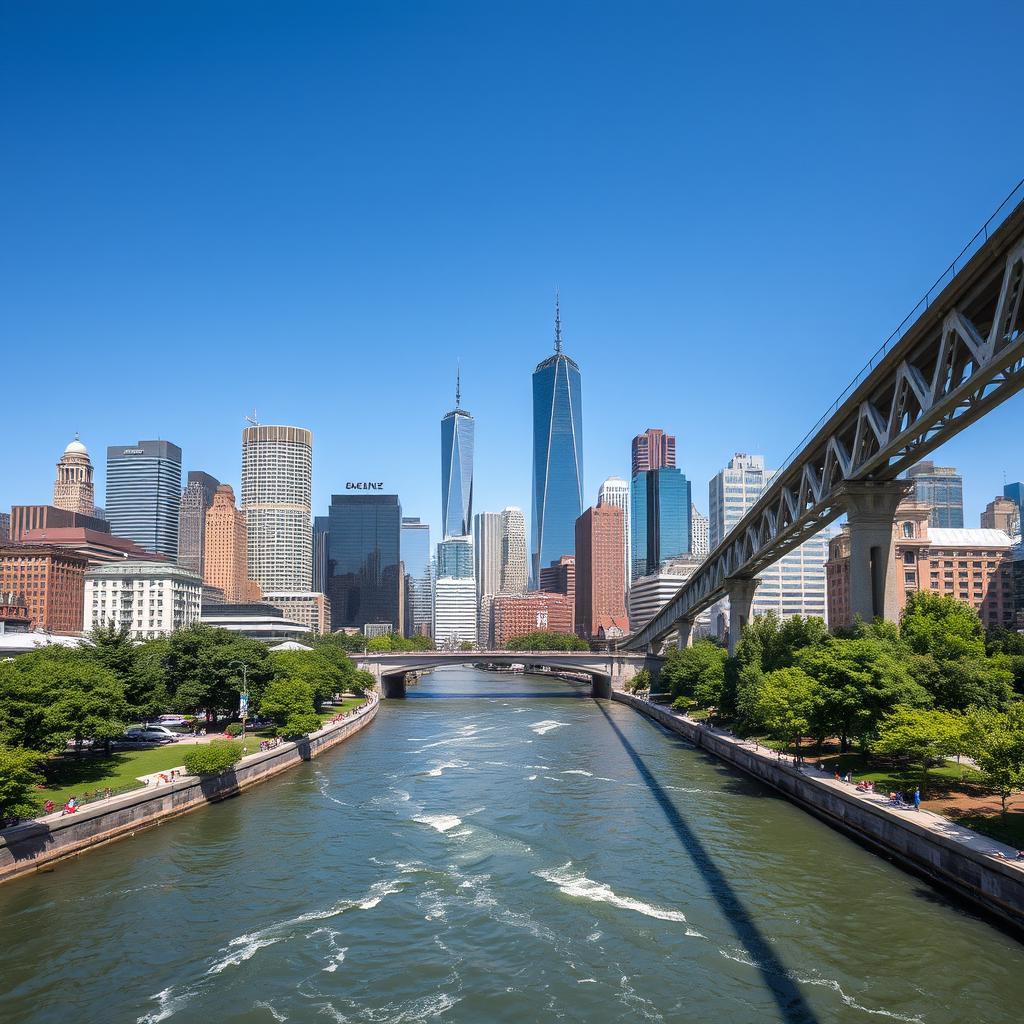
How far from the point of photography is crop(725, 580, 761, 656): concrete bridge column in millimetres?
119375

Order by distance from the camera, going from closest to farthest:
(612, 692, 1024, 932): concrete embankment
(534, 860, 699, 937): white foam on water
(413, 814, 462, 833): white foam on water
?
(612, 692, 1024, 932): concrete embankment
(534, 860, 699, 937): white foam on water
(413, 814, 462, 833): white foam on water

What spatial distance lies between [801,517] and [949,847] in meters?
47.3

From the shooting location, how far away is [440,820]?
59750mm

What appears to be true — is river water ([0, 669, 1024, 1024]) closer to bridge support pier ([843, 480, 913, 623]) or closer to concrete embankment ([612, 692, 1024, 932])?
concrete embankment ([612, 692, 1024, 932])

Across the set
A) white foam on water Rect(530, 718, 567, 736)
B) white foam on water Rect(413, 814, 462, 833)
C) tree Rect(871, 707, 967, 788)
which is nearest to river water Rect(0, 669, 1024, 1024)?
white foam on water Rect(413, 814, 462, 833)

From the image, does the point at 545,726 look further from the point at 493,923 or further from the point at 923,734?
the point at 493,923

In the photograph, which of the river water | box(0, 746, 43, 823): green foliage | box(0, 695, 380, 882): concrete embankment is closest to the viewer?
the river water

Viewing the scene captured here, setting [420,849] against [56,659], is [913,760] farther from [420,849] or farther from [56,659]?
[56,659]

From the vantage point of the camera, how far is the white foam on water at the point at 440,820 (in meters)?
58.0

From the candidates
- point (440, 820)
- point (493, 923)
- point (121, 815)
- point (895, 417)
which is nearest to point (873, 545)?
point (895, 417)

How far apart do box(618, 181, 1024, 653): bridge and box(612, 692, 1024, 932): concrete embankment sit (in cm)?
1822

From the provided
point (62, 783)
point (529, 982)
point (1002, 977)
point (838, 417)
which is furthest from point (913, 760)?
point (62, 783)

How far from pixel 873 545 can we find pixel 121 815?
6203 cm

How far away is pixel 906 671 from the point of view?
64625 mm
